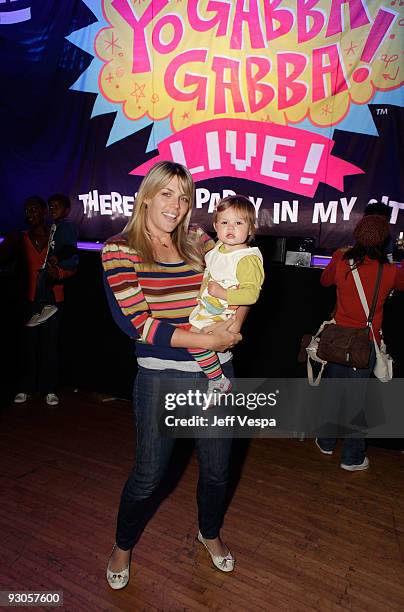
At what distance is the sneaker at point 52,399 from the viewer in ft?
13.9

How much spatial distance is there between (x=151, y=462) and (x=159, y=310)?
608 mm

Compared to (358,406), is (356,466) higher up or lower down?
lower down

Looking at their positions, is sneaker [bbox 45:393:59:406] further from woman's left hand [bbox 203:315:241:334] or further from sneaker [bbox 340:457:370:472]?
woman's left hand [bbox 203:315:241:334]

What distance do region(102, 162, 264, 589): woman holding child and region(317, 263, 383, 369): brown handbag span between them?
4.15 ft

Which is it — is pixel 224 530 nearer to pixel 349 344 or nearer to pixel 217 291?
pixel 349 344

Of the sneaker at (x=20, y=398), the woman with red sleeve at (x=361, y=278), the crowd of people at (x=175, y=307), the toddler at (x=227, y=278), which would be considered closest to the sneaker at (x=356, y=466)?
the woman with red sleeve at (x=361, y=278)

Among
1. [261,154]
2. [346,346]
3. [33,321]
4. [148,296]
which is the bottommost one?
[33,321]

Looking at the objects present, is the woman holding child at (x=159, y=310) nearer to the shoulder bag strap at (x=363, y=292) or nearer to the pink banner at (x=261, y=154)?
the shoulder bag strap at (x=363, y=292)

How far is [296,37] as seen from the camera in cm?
427

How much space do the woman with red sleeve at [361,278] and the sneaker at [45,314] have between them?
2.23 m

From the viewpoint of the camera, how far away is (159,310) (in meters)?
1.88

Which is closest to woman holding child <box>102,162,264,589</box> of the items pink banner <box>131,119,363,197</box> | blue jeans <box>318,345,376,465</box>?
blue jeans <box>318,345,376,465</box>

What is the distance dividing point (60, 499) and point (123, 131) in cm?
370

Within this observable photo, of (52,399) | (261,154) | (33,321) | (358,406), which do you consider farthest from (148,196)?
(261,154)
